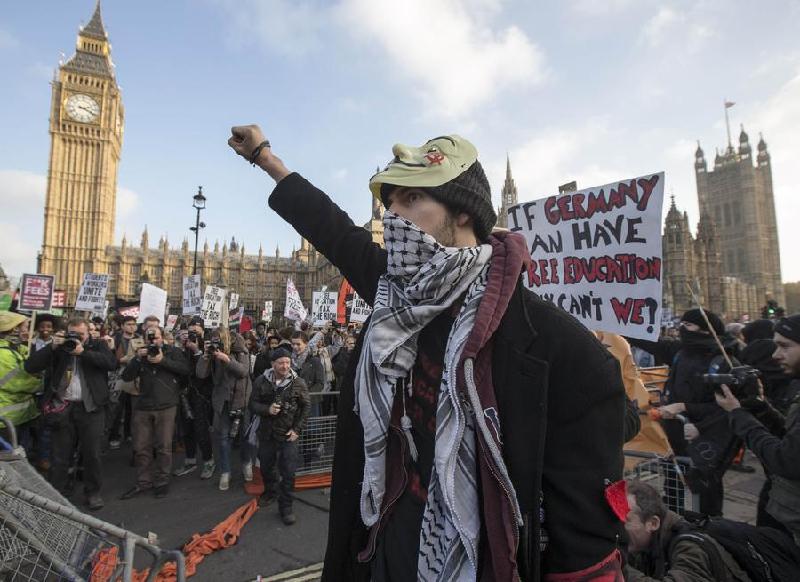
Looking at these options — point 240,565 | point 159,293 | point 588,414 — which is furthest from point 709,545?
point 159,293

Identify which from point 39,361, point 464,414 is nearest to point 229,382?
point 39,361

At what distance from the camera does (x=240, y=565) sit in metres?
4.23

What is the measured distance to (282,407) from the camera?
567 cm

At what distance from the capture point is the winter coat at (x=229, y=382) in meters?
6.77

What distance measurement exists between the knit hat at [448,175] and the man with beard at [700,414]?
2839mm

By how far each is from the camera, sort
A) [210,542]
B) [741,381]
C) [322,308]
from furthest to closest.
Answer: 1. [322,308]
2. [210,542]
3. [741,381]

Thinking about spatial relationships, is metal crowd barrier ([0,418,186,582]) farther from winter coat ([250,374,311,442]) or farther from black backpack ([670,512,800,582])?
winter coat ([250,374,311,442])

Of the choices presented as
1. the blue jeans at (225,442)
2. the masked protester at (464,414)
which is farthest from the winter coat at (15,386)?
the masked protester at (464,414)

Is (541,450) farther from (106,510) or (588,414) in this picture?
(106,510)

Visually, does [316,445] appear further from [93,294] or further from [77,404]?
[93,294]

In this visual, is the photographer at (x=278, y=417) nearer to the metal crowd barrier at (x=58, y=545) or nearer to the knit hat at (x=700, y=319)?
the metal crowd barrier at (x=58, y=545)

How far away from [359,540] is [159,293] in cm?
998

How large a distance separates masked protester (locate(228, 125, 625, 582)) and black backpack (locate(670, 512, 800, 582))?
1.74m

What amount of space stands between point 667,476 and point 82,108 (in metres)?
82.6
